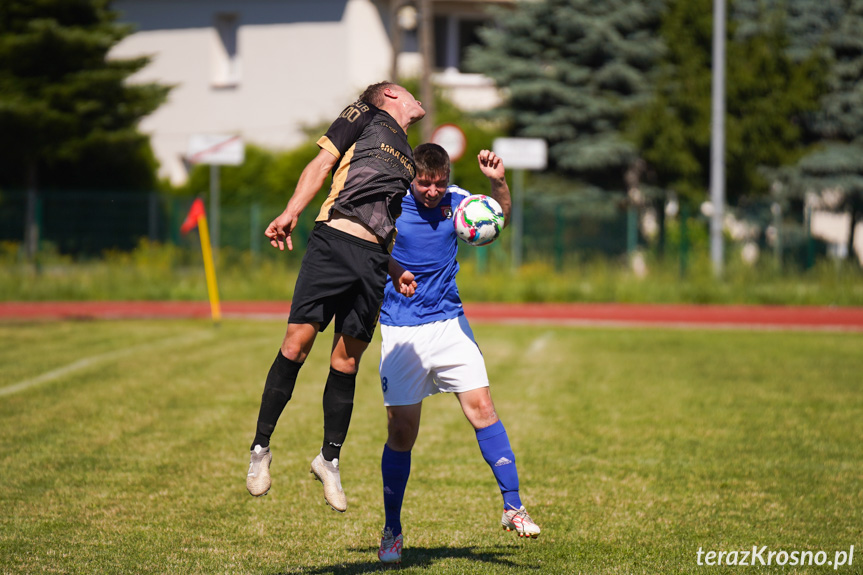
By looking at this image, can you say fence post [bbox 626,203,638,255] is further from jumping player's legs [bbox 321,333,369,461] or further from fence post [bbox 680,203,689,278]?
jumping player's legs [bbox 321,333,369,461]

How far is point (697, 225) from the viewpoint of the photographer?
2383cm

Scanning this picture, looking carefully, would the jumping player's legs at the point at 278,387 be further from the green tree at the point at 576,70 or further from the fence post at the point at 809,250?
the green tree at the point at 576,70

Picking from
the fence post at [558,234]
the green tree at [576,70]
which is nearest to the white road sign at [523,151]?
the fence post at [558,234]

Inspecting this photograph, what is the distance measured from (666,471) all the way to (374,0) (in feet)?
89.4

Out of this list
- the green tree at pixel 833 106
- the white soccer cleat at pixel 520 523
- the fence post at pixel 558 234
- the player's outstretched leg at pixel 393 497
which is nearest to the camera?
the white soccer cleat at pixel 520 523

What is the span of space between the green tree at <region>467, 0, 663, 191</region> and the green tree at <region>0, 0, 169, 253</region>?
10.0 metres

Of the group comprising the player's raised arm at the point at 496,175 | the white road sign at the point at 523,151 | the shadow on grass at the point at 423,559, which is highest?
the player's raised arm at the point at 496,175

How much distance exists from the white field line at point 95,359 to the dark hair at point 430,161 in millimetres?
6407

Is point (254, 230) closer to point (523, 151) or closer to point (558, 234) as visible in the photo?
point (558, 234)

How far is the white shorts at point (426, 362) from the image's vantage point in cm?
515

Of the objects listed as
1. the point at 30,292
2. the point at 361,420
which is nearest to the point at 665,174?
the point at 30,292

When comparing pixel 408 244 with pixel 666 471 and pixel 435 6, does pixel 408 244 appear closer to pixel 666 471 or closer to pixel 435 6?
pixel 666 471

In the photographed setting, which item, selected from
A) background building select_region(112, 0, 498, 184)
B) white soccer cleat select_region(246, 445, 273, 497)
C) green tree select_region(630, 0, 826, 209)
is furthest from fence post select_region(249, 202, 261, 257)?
white soccer cleat select_region(246, 445, 273, 497)

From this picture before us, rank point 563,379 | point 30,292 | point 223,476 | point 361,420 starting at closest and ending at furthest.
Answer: point 223,476, point 361,420, point 563,379, point 30,292
